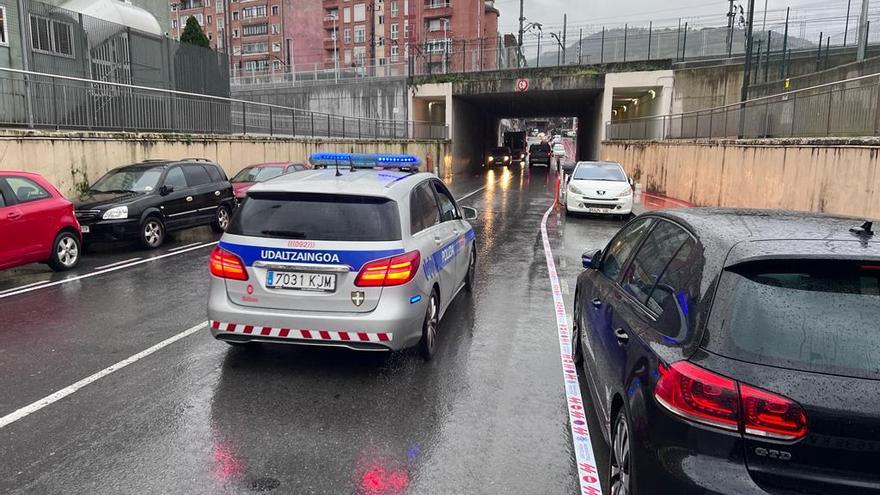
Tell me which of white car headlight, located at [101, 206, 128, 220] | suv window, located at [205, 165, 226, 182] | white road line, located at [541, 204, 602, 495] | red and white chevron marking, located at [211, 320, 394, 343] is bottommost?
white road line, located at [541, 204, 602, 495]

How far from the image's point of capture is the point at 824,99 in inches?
484

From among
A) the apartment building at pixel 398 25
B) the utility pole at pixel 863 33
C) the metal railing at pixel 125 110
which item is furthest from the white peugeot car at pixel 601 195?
the apartment building at pixel 398 25

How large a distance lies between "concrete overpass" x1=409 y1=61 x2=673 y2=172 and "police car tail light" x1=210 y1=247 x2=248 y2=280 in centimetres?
3351

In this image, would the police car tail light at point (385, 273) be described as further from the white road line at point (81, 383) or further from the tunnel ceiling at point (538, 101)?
the tunnel ceiling at point (538, 101)

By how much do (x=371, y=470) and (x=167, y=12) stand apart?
102ft

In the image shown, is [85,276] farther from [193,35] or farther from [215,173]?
[193,35]

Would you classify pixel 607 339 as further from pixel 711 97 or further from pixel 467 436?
pixel 711 97

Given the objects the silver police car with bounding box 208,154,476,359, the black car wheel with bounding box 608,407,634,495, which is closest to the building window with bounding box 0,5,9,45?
the silver police car with bounding box 208,154,476,359

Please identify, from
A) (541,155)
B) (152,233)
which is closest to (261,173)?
(152,233)

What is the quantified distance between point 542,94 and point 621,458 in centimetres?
4066

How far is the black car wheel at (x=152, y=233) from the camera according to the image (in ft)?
36.8

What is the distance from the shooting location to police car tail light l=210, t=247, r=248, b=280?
4875 mm

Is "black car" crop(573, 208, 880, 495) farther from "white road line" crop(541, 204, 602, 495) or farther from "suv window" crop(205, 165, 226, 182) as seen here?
"suv window" crop(205, 165, 226, 182)

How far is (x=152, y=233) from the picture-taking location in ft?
37.8
